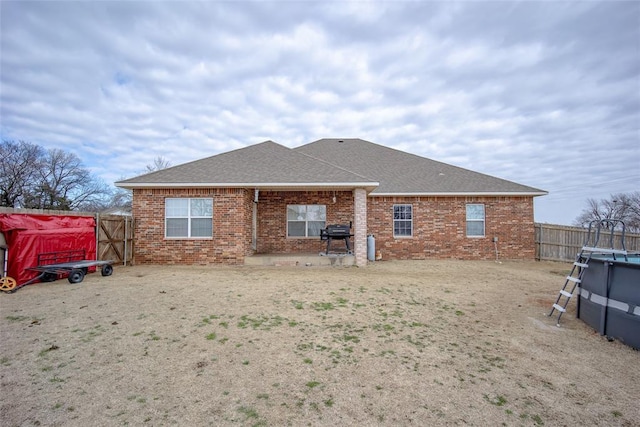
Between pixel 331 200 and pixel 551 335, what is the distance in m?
9.15

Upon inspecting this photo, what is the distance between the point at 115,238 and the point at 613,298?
41.4 feet

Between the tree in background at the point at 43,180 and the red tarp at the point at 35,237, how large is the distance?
85.1 feet

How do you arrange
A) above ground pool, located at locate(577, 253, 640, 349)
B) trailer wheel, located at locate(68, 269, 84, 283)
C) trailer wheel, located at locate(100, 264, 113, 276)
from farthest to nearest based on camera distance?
trailer wheel, located at locate(100, 264, 113, 276) → trailer wheel, located at locate(68, 269, 84, 283) → above ground pool, located at locate(577, 253, 640, 349)

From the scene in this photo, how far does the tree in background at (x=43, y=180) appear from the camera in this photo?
28.1 metres

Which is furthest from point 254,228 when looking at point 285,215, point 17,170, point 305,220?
point 17,170

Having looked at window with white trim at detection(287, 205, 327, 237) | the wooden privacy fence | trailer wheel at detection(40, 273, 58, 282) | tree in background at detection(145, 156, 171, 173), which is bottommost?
trailer wheel at detection(40, 273, 58, 282)

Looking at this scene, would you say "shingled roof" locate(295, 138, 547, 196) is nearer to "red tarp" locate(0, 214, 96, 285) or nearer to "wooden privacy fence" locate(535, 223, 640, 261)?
"wooden privacy fence" locate(535, 223, 640, 261)

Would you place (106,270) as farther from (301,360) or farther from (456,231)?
(456,231)

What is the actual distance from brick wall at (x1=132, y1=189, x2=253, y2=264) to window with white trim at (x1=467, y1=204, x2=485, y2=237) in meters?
9.41

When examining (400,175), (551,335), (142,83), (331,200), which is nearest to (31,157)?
(142,83)

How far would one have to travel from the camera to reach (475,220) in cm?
1392

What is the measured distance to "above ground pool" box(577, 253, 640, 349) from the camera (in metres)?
4.66

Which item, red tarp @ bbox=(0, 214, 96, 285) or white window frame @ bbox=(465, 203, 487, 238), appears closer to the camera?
red tarp @ bbox=(0, 214, 96, 285)

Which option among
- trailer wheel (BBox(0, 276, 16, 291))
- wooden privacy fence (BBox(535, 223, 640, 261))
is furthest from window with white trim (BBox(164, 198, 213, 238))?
wooden privacy fence (BBox(535, 223, 640, 261))
